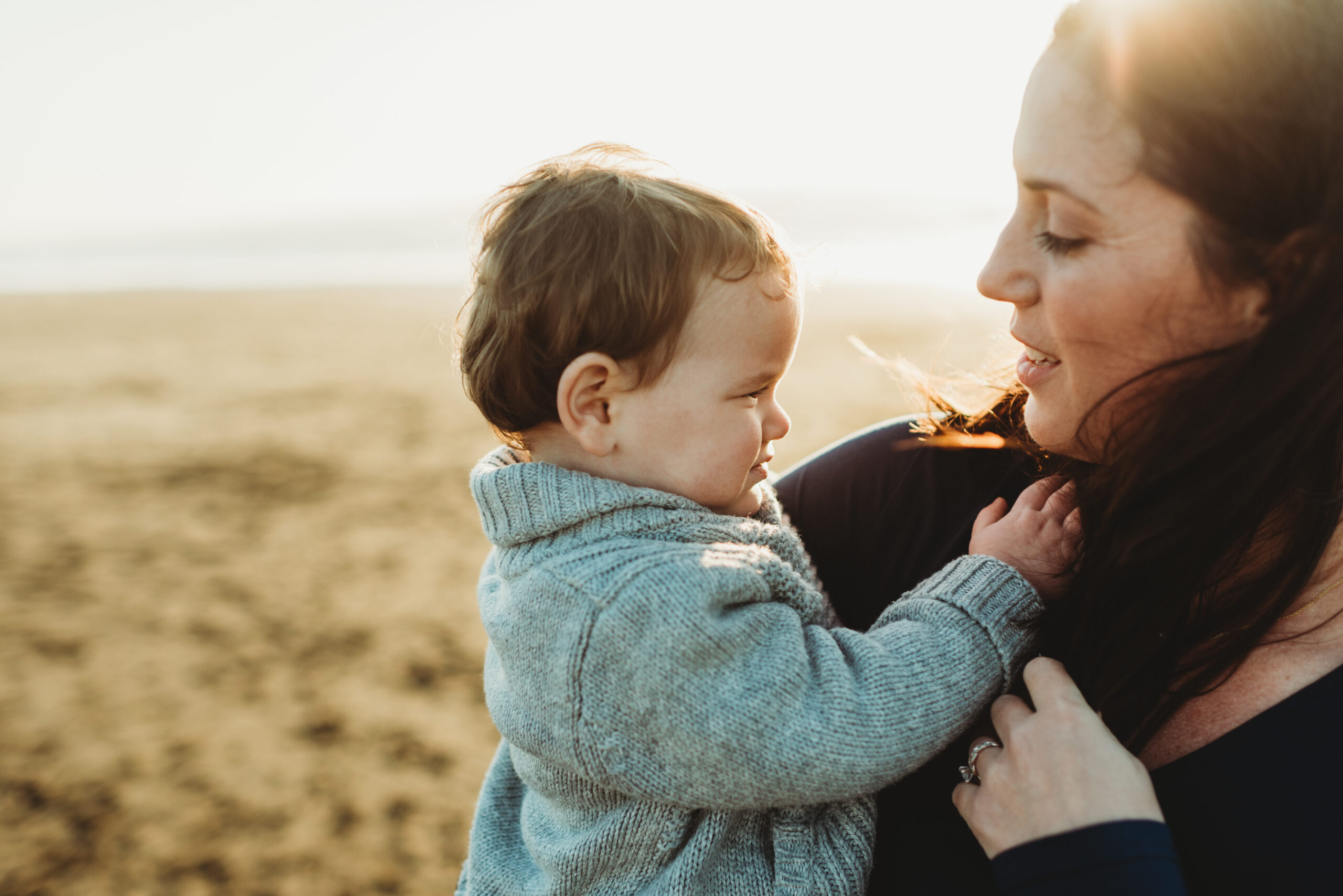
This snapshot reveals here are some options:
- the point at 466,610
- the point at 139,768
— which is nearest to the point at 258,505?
the point at 466,610

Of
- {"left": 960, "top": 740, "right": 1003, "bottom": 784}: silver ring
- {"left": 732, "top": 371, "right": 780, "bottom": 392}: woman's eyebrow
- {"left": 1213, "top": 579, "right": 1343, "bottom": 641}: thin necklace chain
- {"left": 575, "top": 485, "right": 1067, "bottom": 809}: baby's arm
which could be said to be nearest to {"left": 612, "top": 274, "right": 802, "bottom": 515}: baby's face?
{"left": 732, "top": 371, "right": 780, "bottom": 392}: woman's eyebrow

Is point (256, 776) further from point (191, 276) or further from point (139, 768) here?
point (191, 276)

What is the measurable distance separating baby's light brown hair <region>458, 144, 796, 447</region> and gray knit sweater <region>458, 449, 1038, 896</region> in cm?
21

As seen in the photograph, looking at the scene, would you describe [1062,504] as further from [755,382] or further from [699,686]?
[699,686]

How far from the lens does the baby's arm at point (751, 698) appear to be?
4.38 ft

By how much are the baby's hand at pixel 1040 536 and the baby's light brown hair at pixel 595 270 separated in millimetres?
616

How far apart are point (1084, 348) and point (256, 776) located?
3509 millimetres

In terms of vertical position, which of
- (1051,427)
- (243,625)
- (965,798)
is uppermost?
(1051,427)

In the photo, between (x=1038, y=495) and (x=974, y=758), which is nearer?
(x=974, y=758)

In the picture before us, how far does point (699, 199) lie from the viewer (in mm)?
1680

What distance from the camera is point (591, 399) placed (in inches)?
64.9

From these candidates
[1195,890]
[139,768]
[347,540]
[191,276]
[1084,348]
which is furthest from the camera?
[191,276]

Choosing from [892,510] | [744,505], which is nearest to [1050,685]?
[892,510]

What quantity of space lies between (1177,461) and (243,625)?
179 inches
